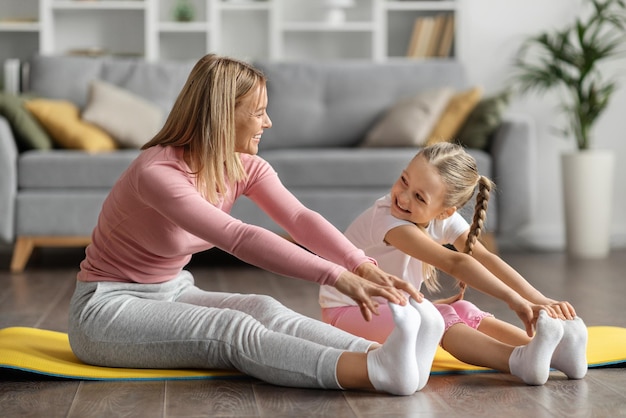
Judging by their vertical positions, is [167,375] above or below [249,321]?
below

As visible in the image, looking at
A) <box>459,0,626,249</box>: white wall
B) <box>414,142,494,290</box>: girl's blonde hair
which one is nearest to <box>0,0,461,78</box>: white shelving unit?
<box>459,0,626,249</box>: white wall

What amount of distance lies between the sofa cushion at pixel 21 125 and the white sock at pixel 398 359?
2815 millimetres

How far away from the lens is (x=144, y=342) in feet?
6.67

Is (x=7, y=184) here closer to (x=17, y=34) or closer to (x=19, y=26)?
(x=19, y=26)

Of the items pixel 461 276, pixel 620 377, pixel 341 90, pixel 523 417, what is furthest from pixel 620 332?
pixel 341 90

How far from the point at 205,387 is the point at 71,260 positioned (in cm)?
284

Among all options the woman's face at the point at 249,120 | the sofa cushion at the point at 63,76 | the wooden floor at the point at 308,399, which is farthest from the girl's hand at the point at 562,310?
the sofa cushion at the point at 63,76

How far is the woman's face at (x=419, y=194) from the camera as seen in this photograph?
2.10 metres

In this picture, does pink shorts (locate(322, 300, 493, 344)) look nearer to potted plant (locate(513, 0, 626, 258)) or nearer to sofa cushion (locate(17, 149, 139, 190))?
sofa cushion (locate(17, 149, 139, 190))

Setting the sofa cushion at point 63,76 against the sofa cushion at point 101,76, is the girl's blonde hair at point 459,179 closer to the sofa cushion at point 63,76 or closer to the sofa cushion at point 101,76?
the sofa cushion at point 101,76

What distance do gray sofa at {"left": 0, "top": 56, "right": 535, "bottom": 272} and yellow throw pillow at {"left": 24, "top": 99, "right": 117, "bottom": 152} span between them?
0.05m

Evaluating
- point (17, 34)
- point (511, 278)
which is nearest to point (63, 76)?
point (17, 34)

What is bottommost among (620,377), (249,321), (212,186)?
(620,377)

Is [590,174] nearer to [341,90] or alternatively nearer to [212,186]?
[341,90]
